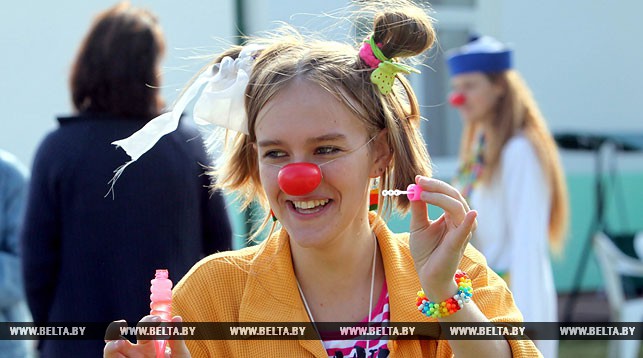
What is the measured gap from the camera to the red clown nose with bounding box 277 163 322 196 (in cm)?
212

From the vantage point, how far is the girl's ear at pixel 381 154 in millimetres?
2361

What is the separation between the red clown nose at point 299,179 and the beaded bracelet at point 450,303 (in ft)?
1.11

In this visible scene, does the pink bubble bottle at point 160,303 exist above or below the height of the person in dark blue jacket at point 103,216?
above

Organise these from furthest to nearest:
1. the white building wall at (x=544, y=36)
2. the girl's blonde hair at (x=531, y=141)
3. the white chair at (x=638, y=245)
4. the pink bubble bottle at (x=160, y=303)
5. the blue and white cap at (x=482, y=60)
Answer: the white chair at (x=638, y=245)
the white building wall at (x=544, y=36)
the blue and white cap at (x=482, y=60)
the girl's blonde hair at (x=531, y=141)
the pink bubble bottle at (x=160, y=303)

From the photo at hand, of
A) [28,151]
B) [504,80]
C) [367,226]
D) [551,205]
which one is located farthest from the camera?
[28,151]

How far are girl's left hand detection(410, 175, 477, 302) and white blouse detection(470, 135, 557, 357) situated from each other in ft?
8.67

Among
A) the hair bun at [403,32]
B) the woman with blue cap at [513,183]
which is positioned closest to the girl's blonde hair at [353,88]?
the hair bun at [403,32]

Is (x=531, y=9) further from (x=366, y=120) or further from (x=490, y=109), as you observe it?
(x=366, y=120)

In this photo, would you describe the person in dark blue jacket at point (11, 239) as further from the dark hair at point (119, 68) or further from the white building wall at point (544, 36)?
the white building wall at point (544, 36)

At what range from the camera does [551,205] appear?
4.88m

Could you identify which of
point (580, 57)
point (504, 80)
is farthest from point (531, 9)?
point (504, 80)

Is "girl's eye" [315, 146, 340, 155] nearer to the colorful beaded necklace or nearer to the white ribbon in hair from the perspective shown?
the white ribbon in hair

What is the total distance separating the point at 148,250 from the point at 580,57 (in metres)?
6.67

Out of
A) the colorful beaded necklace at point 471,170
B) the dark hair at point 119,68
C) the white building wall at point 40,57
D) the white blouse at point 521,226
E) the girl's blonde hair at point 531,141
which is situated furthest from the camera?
the white building wall at point 40,57
